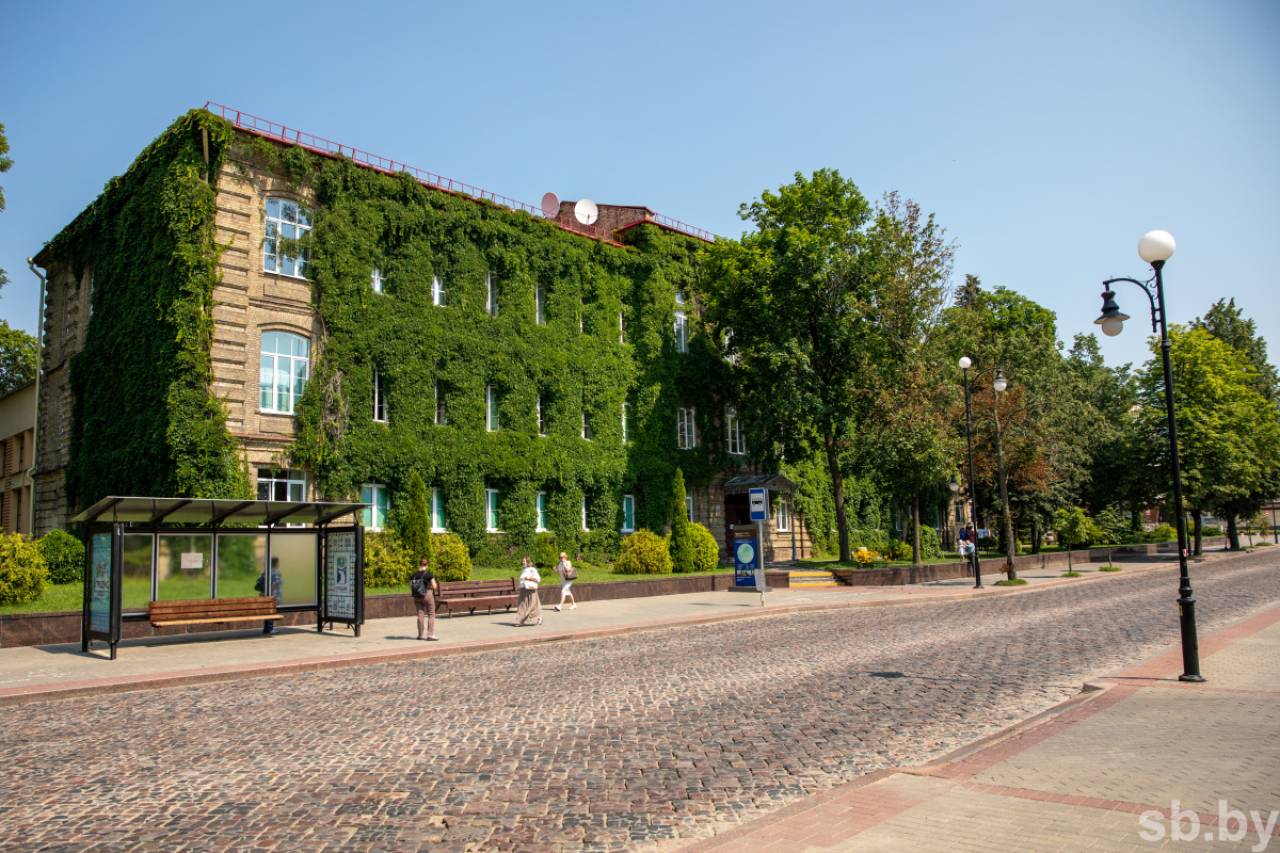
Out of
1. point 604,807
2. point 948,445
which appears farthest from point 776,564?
point 604,807

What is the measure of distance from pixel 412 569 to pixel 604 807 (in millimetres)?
20747

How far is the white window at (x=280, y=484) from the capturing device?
26.4m

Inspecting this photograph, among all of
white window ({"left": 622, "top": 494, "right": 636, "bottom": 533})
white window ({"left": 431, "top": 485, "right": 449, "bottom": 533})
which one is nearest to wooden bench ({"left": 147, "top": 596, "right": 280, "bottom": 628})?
white window ({"left": 431, "top": 485, "right": 449, "bottom": 533})

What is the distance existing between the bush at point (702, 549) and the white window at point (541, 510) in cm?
555

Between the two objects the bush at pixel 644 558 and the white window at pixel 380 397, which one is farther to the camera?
the bush at pixel 644 558

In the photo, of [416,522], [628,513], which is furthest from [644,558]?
[416,522]

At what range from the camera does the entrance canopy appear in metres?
16.2

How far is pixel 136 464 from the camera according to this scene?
25906 millimetres

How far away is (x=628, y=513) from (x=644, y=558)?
5651 millimetres

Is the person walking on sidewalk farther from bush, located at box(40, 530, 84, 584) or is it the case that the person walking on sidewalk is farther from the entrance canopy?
bush, located at box(40, 530, 84, 584)

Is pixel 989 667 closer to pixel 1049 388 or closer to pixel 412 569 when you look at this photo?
pixel 412 569

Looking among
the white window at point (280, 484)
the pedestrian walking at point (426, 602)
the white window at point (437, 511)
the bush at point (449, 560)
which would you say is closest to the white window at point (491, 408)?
the white window at point (437, 511)

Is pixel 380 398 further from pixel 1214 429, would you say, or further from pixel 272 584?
pixel 1214 429

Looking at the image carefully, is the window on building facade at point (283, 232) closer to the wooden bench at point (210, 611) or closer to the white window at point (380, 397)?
the white window at point (380, 397)
